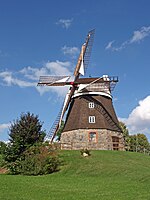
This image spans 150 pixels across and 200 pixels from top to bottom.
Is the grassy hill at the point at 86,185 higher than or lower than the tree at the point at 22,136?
lower

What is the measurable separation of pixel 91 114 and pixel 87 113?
0.47 m

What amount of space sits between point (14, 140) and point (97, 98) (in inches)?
553

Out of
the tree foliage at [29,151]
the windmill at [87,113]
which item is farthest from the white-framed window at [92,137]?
the tree foliage at [29,151]

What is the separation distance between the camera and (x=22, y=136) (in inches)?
973

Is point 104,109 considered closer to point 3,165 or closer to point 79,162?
point 79,162

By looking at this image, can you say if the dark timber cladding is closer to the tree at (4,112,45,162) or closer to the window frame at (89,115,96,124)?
the window frame at (89,115,96,124)

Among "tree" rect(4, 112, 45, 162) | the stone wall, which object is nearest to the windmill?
the stone wall

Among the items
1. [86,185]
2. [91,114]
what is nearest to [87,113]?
[91,114]

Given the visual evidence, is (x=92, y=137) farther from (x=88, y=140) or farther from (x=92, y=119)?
(x=92, y=119)

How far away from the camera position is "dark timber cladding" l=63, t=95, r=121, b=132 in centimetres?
3457

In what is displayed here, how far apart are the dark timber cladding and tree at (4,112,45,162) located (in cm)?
981

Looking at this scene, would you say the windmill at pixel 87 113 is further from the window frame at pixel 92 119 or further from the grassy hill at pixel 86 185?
the grassy hill at pixel 86 185

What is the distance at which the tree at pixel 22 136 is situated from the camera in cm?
2447

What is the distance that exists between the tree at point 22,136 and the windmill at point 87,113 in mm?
8927
